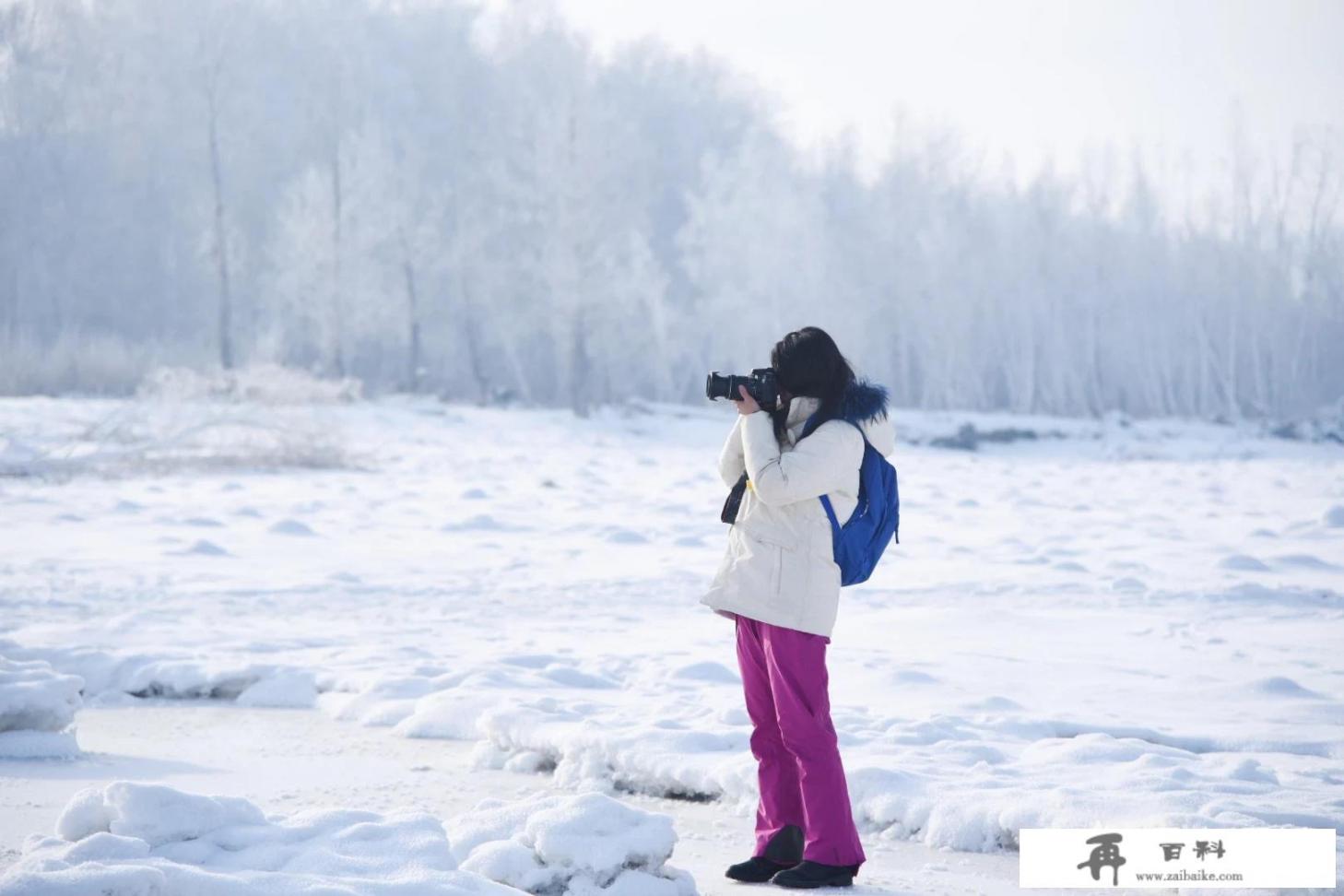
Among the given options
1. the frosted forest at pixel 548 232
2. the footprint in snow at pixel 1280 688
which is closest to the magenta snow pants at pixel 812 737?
the footprint in snow at pixel 1280 688

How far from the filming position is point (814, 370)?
12.0ft

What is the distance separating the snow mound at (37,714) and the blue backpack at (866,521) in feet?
10.4

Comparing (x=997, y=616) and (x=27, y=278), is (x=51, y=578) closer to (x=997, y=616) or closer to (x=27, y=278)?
(x=997, y=616)

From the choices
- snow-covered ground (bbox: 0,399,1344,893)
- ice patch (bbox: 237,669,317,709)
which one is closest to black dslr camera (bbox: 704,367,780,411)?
snow-covered ground (bbox: 0,399,1344,893)

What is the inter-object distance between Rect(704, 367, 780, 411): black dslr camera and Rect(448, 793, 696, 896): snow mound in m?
1.13

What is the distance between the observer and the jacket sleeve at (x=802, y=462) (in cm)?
352

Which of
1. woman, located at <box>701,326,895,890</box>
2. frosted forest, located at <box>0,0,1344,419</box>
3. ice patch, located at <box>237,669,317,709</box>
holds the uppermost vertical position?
frosted forest, located at <box>0,0,1344,419</box>

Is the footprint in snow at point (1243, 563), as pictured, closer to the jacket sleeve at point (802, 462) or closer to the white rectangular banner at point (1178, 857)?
the white rectangular banner at point (1178, 857)

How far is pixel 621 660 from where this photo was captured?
7074mm

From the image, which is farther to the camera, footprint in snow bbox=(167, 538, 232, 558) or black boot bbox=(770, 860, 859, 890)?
footprint in snow bbox=(167, 538, 232, 558)

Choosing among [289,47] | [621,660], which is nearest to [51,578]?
[621,660]

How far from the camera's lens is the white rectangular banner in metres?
3.55

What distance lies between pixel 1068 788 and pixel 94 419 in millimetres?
17420

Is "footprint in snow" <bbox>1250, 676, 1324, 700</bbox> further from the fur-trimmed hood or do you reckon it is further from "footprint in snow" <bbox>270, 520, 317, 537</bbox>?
"footprint in snow" <bbox>270, 520, 317, 537</bbox>
